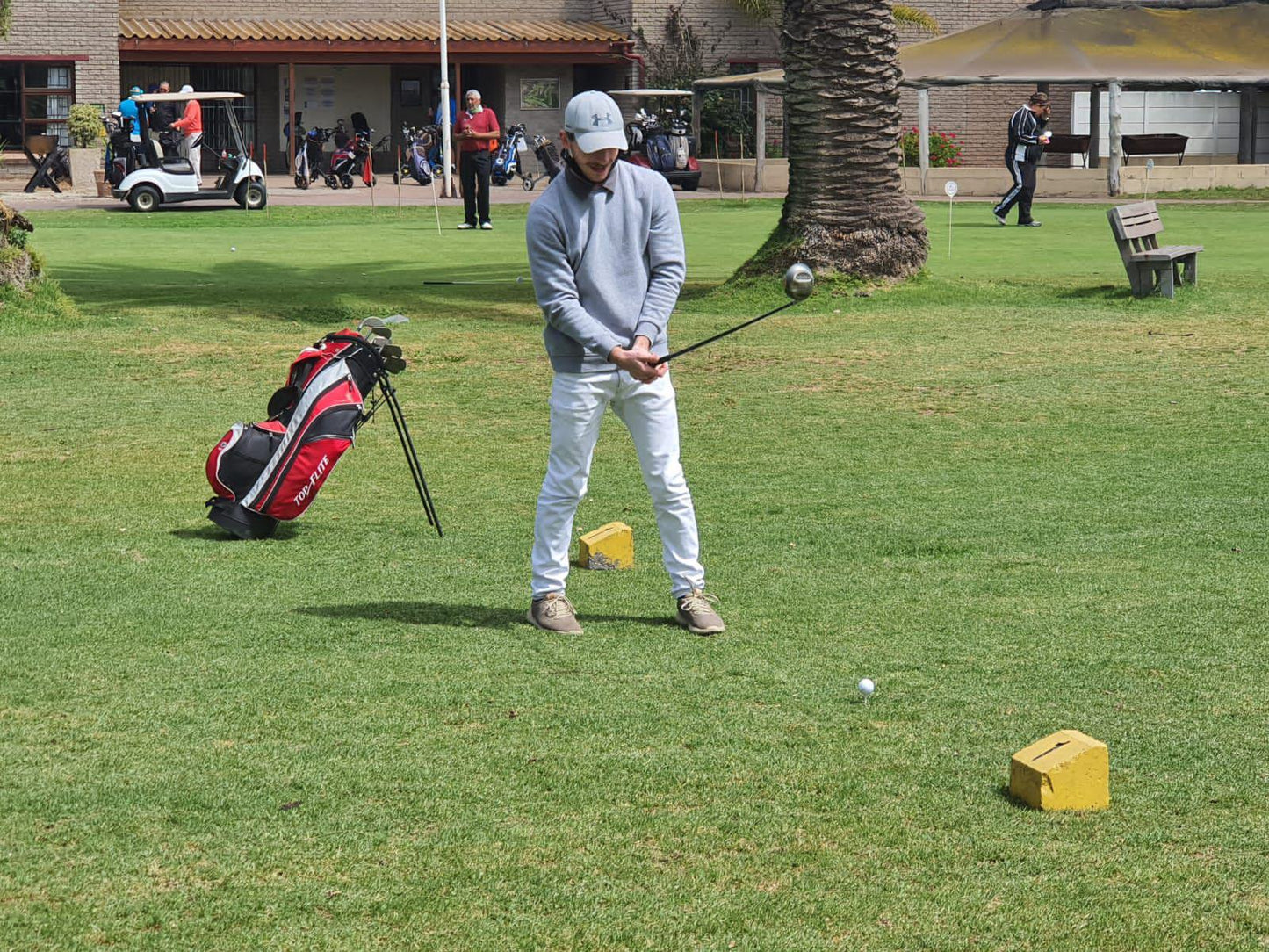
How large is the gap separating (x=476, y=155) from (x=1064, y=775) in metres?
20.0

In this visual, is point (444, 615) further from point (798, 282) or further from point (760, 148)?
point (760, 148)

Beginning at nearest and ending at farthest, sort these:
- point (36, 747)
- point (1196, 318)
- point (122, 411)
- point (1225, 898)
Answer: point (1225, 898) → point (36, 747) → point (122, 411) → point (1196, 318)

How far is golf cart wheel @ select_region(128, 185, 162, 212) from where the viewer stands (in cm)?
2809

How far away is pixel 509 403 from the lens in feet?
37.4

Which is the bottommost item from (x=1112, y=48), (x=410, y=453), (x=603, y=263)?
(x=410, y=453)

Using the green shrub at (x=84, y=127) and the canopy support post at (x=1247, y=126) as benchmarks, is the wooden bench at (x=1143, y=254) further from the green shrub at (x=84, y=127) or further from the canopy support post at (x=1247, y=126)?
the green shrub at (x=84, y=127)

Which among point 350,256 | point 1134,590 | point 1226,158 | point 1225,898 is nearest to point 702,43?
point 1226,158

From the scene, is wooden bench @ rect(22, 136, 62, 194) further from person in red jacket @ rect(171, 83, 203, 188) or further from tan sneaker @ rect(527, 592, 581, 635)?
tan sneaker @ rect(527, 592, 581, 635)

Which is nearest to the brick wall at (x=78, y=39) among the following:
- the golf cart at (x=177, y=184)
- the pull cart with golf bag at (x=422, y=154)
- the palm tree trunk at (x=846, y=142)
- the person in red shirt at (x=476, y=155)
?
the pull cart with golf bag at (x=422, y=154)

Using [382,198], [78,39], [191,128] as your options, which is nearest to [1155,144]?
[382,198]

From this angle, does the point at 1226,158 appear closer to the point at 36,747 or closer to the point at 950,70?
the point at 950,70

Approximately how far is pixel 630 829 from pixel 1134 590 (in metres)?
3.07

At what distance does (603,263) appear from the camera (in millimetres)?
5840

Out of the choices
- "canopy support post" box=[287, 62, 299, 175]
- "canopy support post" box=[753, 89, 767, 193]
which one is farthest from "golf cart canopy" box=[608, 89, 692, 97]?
"canopy support post" box=[287, 62, 299, 175]
